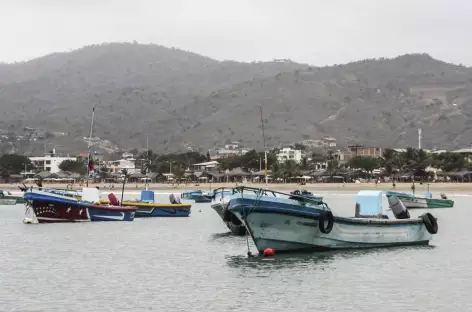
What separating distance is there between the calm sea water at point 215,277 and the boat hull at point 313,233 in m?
0.52

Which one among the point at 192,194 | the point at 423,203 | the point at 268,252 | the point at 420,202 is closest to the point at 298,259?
the point at 268,252

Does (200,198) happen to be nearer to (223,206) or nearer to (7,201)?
(7,201)

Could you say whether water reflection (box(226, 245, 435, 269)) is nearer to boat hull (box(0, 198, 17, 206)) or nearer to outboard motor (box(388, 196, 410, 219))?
outboard motor (box(388, 196, 410, 219))

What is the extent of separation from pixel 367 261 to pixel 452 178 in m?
153

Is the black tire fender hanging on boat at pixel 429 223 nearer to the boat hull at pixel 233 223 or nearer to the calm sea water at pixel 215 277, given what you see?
the calm sea water at pixel 215 277

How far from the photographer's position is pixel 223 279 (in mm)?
35250

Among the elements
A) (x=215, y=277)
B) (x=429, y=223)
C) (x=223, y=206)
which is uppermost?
(x=223, y=206)

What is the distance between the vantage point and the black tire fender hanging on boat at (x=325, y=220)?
39750mm

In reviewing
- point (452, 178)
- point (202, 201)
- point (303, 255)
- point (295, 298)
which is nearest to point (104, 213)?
point (303, 255)

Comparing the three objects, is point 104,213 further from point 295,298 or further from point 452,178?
point 452,178

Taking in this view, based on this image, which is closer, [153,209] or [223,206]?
[223,206]

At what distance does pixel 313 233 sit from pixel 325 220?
0.84 m

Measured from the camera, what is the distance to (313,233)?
4041cm

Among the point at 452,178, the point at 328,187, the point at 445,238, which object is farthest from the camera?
the point at 452,178
